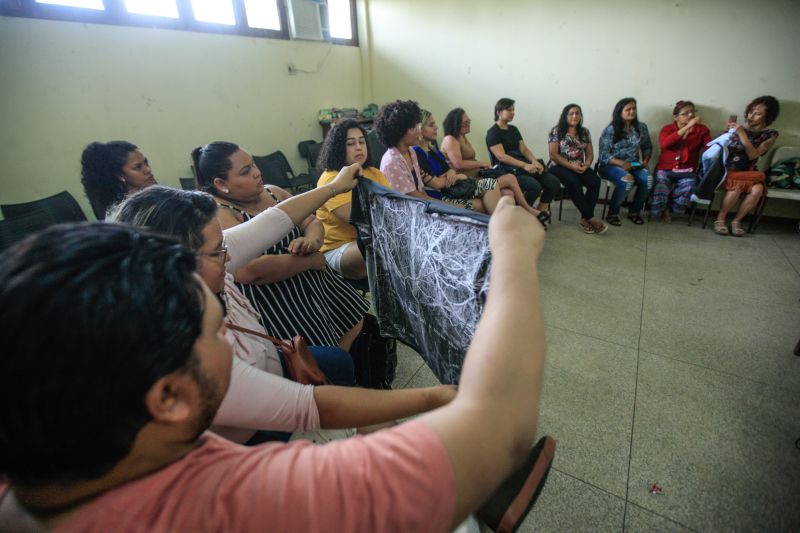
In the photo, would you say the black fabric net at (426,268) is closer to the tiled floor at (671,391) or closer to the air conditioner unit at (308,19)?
the tiled floor at (671,391)

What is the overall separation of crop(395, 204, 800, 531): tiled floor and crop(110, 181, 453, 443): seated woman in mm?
823

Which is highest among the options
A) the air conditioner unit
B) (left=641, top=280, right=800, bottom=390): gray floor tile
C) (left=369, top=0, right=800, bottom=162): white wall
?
the air conditioner unit

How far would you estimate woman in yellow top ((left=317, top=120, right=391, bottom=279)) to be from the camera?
1723mm

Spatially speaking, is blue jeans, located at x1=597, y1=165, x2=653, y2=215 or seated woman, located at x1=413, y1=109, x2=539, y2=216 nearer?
seated woman, located at x1=413, y1=109, x2=539, y2=216

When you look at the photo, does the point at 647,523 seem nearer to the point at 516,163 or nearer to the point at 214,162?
the point at 214,162

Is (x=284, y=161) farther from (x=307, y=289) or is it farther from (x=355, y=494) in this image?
(x=355, y=494)

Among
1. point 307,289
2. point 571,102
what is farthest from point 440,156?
point 571,102

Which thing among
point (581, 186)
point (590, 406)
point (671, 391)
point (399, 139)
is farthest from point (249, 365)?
point (581, 186)

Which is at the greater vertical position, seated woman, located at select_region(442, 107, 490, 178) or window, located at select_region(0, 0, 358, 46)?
window, located at select_region(0, 0, 358, 46)

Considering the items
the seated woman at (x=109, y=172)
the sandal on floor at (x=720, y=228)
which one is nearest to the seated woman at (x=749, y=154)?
the sandal on floor at (x=720, y=228)

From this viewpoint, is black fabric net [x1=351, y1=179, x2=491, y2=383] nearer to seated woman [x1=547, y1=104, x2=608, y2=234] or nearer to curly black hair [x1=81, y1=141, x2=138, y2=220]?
curly black hair [x1=81, y1=141, x2=138, y2=220]

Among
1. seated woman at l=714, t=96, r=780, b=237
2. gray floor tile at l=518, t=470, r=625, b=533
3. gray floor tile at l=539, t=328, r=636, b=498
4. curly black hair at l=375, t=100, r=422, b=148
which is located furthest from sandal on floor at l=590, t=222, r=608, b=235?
gray floor tile at l=518, t=470, r=625, b=533

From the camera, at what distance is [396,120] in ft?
7.45

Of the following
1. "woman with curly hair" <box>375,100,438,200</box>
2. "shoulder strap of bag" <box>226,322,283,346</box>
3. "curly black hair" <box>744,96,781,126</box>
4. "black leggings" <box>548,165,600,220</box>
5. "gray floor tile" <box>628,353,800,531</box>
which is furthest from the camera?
"black leggings" <box>548,165,600,220</box>
